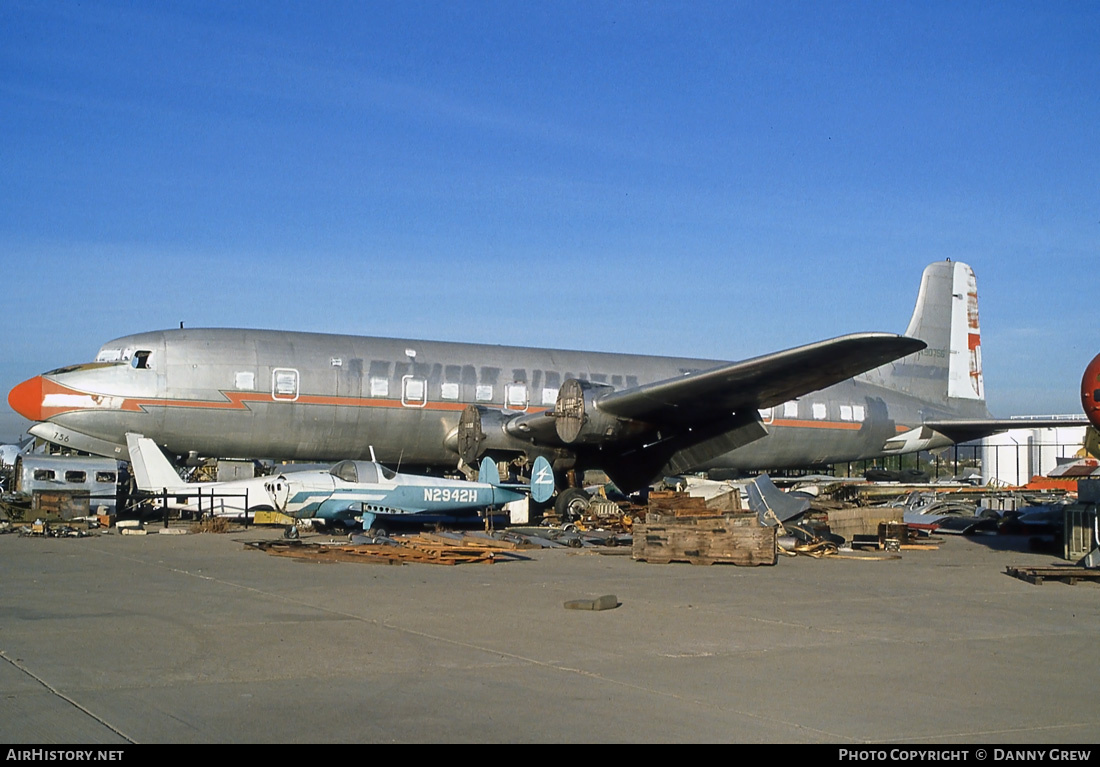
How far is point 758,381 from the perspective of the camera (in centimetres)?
2005

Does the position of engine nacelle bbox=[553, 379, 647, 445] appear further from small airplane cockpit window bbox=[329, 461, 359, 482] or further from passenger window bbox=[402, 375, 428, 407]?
small airplane cockpit window bbox=[329, 461, 359, 482]

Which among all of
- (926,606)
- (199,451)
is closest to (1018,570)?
(926,606)

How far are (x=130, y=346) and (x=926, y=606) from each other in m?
17.2

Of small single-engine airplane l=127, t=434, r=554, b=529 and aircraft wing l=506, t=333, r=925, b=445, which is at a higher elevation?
aircraft wing l=506, t=333, r=925, b=445

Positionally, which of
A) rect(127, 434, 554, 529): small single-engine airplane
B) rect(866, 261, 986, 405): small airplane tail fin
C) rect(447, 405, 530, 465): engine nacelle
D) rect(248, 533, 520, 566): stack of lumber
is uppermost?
rect(866, 261, 986, 405): small airplane tail fin

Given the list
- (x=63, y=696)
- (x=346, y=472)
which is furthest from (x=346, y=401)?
(x=63, y=696)

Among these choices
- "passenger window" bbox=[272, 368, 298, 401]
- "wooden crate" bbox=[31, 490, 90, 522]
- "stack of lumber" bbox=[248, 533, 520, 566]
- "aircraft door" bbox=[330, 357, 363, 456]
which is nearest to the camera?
"stack of lumber" bbox=[248, 533, 520, 566]

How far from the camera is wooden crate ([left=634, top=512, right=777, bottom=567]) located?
1474cm

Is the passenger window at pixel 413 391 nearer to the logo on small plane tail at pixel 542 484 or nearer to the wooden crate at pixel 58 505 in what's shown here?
the logo on small plane tail at pixel 542 484

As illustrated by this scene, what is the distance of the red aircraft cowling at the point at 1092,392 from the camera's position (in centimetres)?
1466

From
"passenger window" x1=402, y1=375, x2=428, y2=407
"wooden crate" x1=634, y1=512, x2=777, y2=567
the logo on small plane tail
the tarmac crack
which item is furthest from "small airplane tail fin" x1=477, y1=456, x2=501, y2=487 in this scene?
the tarmac crack

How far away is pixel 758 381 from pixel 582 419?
3599mm

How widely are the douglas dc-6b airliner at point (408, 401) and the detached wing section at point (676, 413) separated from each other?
4cm

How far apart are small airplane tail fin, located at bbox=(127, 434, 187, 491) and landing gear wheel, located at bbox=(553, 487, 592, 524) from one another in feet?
25.3
